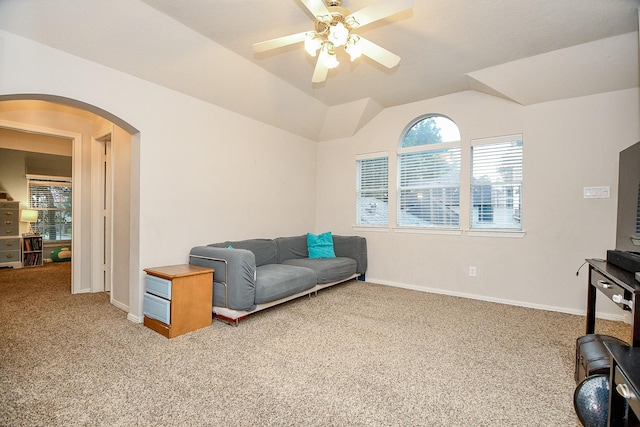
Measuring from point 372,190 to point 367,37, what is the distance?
2511 millimetres

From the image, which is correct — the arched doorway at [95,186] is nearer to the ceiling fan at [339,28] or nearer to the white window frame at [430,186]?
the ceiling fan at [339,28]

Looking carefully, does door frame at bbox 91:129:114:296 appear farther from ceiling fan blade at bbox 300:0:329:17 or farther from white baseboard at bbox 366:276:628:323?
white baseboard at bbox 366:276:628:323

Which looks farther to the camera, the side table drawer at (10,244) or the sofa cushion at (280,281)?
the side table drawer at (10,244)

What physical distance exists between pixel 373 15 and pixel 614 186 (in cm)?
323

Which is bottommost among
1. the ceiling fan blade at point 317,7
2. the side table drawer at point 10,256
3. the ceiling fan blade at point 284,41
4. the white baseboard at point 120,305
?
the white baseboard at point 120,305

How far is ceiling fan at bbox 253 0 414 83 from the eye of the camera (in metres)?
1.90

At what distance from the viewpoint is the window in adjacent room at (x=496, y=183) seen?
12.3 ft

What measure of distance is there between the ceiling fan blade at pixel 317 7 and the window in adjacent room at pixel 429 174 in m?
2.85

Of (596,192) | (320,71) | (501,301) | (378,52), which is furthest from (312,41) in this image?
(501,301)

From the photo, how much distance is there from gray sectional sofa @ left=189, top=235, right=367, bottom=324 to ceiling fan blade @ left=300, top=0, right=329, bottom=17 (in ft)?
6.89

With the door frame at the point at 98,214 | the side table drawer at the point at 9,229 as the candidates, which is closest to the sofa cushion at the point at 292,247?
the door frame at the point at 98,214

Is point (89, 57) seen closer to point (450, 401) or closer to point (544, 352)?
point (450, 401)

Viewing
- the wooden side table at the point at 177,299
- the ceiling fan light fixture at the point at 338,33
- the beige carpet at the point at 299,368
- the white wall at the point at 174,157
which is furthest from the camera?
the wooden side table at the point at 177,299

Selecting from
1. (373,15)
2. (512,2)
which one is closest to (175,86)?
(373,15)
